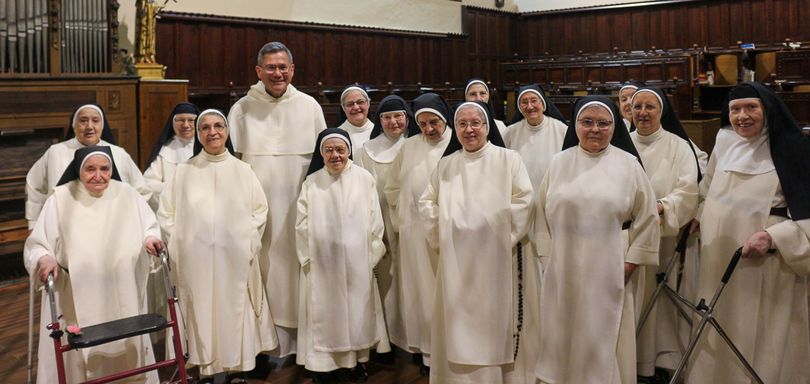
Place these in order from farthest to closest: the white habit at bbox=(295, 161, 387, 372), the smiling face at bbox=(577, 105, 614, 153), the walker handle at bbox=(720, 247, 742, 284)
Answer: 1. the white habit at bbox=(295, 161, 387, 372)
2. the smiling face at bbox=(577, 105, 614, 153)
3. the walker handle at bbox=(720, 247, 742, 284)

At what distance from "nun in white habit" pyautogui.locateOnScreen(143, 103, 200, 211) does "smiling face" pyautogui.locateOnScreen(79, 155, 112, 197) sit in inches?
60.4

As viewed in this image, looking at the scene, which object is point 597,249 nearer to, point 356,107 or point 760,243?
point 760,243

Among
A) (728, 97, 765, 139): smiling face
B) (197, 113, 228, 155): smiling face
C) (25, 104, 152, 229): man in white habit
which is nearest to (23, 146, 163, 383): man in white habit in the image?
(197, 113, 228, 155): smiling face

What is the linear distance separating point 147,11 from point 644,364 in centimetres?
733

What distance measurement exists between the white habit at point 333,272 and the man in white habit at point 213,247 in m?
0.36

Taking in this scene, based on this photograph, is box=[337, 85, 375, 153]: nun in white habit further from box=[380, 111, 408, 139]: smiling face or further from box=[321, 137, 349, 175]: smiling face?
box=[321, 137, 349, 175]: smiling face

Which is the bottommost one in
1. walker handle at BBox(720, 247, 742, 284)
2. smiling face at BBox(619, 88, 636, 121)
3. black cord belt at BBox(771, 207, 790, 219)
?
walker handle at BBox(720, 247, 742, 284)

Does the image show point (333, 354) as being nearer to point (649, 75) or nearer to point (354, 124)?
point (354, 124)

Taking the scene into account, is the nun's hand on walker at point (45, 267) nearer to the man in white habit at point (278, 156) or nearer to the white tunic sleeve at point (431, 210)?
the man in white habit at point (278, 156)

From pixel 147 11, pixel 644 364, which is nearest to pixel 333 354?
pixel 644 364

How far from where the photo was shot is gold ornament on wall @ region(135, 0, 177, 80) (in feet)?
29.7

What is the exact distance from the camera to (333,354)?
4918 mm

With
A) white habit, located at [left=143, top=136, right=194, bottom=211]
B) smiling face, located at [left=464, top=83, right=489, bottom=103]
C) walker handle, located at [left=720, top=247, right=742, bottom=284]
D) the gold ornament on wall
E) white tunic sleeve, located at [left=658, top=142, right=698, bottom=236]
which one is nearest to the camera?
walker handle, located at [left=720, top=247, right=742, bottom=284]

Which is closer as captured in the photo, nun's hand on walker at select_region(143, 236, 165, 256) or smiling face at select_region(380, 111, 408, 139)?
nun's hand on walker at select_region(143, 236, 165, 256)
